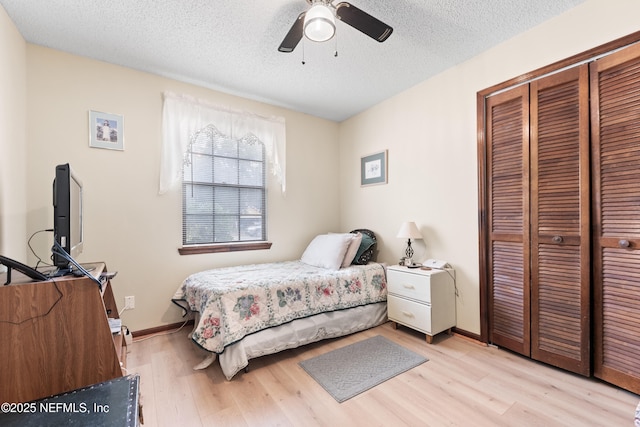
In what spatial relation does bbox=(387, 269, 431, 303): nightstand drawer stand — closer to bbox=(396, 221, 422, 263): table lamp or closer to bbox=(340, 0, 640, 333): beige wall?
bbox=(396, 221, 422, 263): table lamp

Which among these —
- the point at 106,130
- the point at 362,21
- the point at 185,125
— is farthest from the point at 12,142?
the point at 362,21

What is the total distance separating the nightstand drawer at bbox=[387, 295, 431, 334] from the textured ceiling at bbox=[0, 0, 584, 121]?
2218mm

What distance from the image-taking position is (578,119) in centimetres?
191

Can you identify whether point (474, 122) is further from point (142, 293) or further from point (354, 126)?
point (142, 293)

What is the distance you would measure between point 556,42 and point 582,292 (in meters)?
1.77

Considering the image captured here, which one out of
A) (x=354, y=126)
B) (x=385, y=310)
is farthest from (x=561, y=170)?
(x=354, y=126)

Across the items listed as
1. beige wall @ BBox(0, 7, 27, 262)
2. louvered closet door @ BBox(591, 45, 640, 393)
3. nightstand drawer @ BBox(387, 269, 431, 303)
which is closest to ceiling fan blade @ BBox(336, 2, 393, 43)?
louvered closet door @ BBox(591, 45, 640, 393)

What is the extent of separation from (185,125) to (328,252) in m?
1.99

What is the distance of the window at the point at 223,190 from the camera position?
2945 millimetres

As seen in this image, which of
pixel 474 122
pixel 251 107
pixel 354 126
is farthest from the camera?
pixel 354 126

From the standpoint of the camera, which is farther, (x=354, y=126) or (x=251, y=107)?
(x=354, y=126)

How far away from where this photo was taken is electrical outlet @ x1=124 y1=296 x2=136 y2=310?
256 cm

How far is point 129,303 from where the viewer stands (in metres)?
2.57

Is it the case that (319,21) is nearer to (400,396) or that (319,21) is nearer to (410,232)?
(410,232)
